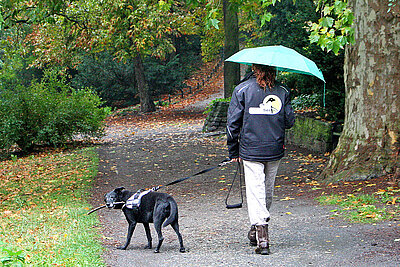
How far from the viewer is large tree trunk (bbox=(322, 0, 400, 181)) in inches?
328

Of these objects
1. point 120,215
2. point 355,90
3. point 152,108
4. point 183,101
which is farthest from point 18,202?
point 183,101

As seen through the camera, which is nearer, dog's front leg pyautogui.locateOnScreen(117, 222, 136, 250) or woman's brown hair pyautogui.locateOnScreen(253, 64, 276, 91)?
woman's brown hair pyautogui.locateOnScreen(253, 64, 276, 91)

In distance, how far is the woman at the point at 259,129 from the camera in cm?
510

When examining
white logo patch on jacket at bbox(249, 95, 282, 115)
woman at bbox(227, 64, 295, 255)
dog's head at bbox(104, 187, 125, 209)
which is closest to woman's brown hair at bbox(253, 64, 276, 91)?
woman at bbox(227, 64, 295, 255)

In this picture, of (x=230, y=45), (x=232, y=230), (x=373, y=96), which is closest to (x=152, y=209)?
(x=232, y=230)

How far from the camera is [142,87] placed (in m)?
28.3

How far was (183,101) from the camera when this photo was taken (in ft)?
110

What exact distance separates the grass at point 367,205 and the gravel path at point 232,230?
0.21 m

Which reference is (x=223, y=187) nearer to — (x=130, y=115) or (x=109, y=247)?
(x=109, y=247)

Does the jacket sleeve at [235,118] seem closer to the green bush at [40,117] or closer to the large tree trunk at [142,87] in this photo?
the green bush at [40,117]

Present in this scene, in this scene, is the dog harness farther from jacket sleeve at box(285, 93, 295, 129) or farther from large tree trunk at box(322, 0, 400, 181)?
large tree trunk at box(322, 0, 400, 181)

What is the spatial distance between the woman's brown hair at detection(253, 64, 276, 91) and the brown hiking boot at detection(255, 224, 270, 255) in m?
1.45

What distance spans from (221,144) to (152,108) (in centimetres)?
1386

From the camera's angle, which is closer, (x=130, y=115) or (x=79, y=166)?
(x=79, y=166)
